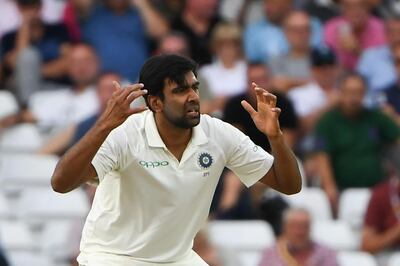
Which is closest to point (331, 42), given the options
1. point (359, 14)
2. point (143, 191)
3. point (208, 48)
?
point (359, 14)

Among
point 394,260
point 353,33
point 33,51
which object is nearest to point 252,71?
point 353,33

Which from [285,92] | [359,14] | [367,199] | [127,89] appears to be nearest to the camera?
[127,89]

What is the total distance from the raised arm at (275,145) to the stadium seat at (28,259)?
11.7 ft

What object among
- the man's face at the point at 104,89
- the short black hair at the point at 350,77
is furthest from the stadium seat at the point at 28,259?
the short black hair at the point at 350,77

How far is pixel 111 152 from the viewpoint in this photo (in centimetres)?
656

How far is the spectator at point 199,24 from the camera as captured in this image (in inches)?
489

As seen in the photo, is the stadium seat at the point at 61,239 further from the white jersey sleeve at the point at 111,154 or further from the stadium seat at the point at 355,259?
the white jersey sleeve at the point at 111,154

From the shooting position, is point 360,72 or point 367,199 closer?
point 367,199

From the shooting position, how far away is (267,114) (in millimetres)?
6727

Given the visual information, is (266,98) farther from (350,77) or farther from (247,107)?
(350,77)

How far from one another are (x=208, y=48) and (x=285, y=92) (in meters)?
0.97

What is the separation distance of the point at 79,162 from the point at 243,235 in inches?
161

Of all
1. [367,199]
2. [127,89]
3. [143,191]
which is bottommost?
[367,199]

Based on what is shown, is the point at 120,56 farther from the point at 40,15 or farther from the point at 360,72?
the point at 360,72
